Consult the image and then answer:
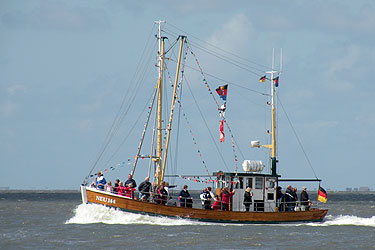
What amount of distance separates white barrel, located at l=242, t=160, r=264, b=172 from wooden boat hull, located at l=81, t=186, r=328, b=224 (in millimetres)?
2494

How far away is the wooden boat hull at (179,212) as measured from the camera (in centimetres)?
3578

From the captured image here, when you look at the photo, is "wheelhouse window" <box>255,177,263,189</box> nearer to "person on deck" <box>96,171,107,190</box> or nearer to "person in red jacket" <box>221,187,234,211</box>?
"person in red jacket" <box>221,187,234,211</box>

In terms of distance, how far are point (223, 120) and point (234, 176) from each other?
446cm

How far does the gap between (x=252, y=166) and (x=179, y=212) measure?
16.3 ft

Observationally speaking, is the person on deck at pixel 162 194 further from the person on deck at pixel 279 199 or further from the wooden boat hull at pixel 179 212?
the person on deck at pixel 279 199

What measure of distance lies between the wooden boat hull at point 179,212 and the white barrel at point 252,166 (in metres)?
2.49

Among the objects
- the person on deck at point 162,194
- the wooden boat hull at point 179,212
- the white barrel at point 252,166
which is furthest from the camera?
the white barrel at point 252,166

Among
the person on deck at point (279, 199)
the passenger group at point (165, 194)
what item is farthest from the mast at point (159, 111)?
the person on deck at point (279, 199)

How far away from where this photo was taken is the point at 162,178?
129 ft

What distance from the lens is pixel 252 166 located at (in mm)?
38156

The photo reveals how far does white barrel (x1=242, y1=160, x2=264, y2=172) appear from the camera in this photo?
3806 cm

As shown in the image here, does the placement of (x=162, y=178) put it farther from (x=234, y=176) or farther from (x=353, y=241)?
(x=353, y=241)

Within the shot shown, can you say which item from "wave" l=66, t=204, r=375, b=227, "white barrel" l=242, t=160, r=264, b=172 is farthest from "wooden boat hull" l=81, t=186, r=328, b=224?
"white barrel" l=242, t=160, r=264, b=172

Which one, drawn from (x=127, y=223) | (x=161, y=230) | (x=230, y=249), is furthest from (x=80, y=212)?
(x=230, y=249)
